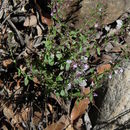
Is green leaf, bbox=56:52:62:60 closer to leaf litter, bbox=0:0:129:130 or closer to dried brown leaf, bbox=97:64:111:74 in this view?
leaf litter, bbox=0:0:129:130

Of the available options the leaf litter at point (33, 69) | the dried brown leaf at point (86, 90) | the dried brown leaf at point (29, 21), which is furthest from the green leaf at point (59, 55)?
the dried brown leaf at point (29, 21)

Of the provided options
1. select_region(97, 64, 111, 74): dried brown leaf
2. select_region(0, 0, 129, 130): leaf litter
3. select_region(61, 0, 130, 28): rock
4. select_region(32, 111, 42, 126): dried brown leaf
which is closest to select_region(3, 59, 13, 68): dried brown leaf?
select_region(0, 0, 129, 130): leaf litter

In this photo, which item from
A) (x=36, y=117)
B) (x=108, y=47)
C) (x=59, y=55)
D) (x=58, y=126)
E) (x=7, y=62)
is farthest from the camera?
(x=108, y=47)

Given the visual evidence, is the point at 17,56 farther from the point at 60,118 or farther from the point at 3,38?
the point at 60,118

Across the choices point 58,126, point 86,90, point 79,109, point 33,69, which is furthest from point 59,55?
point 58,126

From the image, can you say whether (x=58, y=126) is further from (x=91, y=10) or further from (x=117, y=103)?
(x=91, y=10)

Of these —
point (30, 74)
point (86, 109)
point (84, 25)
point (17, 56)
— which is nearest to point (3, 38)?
point (17, 56)
